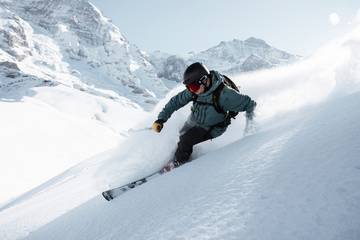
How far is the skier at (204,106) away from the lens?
4.99 meters

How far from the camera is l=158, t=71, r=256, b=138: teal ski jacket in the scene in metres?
5.05

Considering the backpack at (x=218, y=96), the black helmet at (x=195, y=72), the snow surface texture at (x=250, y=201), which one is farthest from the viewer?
the backpack at (x=218, y=96)

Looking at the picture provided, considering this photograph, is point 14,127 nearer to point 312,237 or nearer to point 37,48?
point 312,237

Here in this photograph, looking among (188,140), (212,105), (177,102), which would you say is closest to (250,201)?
(212,105)

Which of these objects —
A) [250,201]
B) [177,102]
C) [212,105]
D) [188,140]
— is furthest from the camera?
[177,102]

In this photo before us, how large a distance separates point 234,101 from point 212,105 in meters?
0.36

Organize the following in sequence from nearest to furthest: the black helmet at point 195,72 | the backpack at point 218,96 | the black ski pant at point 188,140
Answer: the black helmet at point 195,72
the backpack at point 218,96
the black ski pant at point 188,140

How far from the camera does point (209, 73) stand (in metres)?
5.07

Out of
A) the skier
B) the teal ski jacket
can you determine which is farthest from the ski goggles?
the teal ski jacket

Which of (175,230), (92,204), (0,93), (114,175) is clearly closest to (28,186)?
(114,175)

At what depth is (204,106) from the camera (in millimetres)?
5344

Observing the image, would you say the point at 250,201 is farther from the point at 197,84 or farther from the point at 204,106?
the point at 204,106

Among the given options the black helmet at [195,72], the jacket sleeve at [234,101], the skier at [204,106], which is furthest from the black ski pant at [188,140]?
the black helmet at [195,72]

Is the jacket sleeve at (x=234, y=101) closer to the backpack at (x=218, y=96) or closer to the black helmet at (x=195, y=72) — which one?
the backpack at (x=218, y=96)
